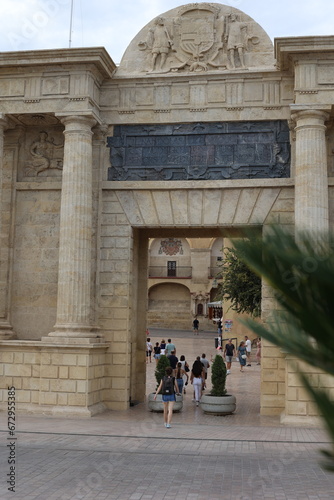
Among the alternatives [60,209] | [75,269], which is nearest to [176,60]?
[60,209]

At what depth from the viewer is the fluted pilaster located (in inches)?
583

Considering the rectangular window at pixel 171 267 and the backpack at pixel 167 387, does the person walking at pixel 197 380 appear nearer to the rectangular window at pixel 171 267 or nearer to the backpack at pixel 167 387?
the backpack at pixel 167 387

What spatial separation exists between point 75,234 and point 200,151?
3649mm

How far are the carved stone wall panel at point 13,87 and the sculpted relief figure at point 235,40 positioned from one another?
5.07 metres

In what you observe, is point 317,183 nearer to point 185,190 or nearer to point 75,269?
point 185,190

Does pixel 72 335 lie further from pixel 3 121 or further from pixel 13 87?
pixel 13 87

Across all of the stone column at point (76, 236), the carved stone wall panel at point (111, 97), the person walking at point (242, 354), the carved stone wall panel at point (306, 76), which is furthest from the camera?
the person walking at point (242, 354)

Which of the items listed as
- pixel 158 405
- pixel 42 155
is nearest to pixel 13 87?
pixel 42 155

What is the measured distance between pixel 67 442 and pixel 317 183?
7574 millimetres

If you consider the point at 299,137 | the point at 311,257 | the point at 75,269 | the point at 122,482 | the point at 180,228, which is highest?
the point at 299,137

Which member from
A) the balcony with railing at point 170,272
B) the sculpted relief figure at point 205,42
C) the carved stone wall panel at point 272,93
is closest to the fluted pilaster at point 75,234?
the sculpted relief figure at point 205,42

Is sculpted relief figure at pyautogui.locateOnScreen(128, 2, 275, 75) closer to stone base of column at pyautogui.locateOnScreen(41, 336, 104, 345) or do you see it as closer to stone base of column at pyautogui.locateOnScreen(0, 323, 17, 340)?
stone base of column at pyautogui.locateOnScreen(41, 336, 104, 345)

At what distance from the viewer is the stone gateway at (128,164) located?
1467cm

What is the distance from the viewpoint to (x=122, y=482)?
844 centimetres
